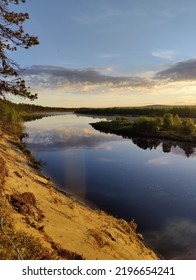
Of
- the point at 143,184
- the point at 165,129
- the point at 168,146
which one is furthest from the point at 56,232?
the point at 165,129

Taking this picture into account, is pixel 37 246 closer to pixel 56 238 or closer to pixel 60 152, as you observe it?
pixel 56 238

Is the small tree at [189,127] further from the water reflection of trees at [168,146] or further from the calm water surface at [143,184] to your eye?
the calm water surface at [143,184]

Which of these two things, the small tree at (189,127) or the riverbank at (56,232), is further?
the small tree at (189,127)

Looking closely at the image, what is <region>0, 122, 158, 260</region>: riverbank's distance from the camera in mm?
10797

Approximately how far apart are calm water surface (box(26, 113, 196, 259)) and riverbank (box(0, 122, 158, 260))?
3.23 m

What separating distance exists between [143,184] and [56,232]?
21.2 meters

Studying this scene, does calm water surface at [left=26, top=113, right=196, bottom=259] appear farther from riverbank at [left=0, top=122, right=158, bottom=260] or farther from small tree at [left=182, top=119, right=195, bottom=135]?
small tree at [left=182, top=119, right=195, bottom=135]

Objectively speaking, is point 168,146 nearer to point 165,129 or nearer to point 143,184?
point 165,129

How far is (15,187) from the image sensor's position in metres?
18.6

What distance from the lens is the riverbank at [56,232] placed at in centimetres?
1080

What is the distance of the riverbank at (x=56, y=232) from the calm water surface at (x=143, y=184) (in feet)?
10.6

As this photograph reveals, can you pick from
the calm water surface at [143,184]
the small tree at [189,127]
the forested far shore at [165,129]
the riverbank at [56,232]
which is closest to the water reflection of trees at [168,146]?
the calm water surface at [143,184]

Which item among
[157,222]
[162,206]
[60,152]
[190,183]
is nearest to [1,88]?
[157,222]
